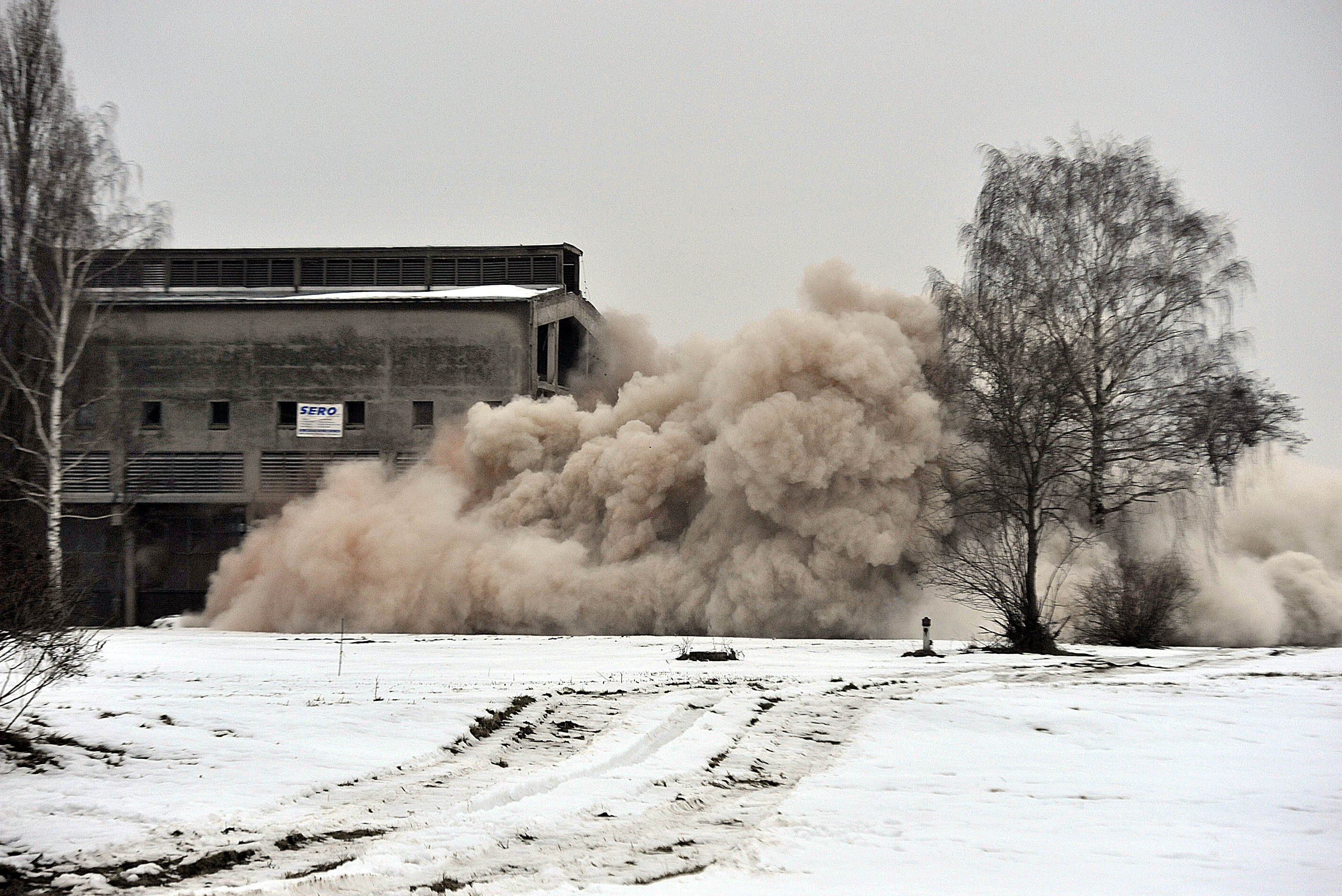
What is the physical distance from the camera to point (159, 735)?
1063 cm

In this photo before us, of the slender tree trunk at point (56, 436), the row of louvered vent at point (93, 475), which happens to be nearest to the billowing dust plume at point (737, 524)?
the row of louvered vent at point (93, 475)

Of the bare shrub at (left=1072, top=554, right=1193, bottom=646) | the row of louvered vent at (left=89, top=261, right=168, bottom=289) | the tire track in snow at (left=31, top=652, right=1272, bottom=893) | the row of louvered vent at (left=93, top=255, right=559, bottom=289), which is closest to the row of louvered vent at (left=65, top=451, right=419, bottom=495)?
the row of louvered vent at (left=89, top=261, right=168, bottom=289)

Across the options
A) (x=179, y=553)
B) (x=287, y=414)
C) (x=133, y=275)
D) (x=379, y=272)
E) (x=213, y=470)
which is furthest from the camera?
(x=379, y=272)

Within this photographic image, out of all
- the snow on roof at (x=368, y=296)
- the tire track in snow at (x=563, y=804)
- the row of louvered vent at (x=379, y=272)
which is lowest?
the tire track in snow at (x=563, y=804)

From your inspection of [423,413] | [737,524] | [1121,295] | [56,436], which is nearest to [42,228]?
[56,436]

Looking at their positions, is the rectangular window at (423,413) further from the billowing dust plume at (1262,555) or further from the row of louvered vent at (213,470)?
the billowing dust plume at (1262,555)

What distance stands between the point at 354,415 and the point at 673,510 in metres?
11.3

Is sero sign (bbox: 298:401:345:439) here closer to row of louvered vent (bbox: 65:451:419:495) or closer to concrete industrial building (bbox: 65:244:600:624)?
concrete industrial building (bbox: 65:244:600:624)

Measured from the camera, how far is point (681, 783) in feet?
33.0

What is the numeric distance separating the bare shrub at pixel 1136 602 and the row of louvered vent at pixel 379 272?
21.3 metres

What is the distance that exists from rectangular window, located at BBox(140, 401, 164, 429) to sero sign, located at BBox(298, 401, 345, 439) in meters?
4.49

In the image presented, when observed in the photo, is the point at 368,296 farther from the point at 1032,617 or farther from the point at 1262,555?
the point at 1262,555

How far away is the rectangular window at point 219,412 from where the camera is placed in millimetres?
34875

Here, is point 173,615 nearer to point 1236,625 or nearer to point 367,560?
point 367,560
